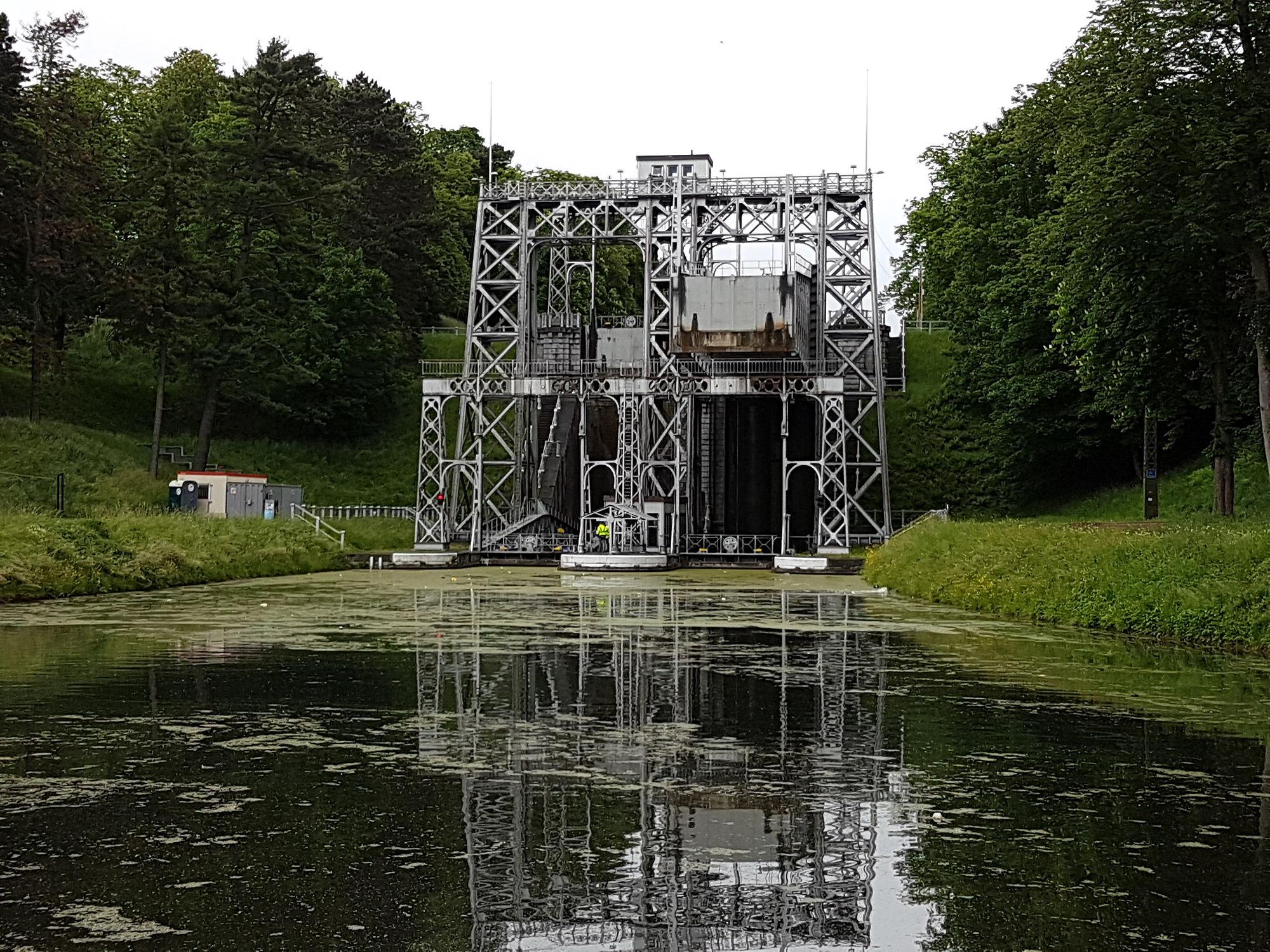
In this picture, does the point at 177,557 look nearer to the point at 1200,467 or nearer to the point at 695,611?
the point at 695,611

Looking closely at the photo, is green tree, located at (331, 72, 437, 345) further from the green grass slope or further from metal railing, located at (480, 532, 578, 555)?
the green grass slope

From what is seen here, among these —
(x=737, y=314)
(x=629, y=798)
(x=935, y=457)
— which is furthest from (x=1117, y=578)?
(x=935, y=457)

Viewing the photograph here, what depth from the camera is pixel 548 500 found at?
2402 inches

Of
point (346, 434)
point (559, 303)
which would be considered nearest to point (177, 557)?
point (346, 434)

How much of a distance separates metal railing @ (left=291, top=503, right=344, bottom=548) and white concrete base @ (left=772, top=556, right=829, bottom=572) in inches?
551

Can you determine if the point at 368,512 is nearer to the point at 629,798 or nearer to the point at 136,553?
the point at 136,553

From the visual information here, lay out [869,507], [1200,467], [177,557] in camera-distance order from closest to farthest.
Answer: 1. [177,557]
2. [1200,467]
3. [869,507]

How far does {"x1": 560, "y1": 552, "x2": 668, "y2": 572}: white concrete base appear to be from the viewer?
47.0 meters

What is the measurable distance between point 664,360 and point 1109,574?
35.7 m

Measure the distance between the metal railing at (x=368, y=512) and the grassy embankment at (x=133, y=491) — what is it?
2.02 m

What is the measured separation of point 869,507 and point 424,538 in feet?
70.0

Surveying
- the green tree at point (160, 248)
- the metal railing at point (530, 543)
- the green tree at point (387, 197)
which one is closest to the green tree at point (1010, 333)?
the metal railing at point (530, 543)

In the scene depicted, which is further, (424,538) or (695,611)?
(424,538)

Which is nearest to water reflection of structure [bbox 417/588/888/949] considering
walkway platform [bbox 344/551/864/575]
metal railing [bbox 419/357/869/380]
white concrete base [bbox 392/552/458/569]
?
walkway platform [bbox 344/551/864/575]
